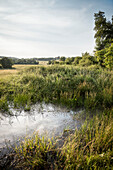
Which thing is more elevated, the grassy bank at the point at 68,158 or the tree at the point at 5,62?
the tree at the point at 5,62

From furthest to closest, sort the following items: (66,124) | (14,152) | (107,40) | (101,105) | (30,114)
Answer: (107,40) → (101,105) → (30,114) → (66,124) → (14,152)

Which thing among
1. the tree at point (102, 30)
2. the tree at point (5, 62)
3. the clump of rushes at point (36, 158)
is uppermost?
the tree at point (102, 30)

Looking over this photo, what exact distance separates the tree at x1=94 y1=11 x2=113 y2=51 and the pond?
30.6 meters

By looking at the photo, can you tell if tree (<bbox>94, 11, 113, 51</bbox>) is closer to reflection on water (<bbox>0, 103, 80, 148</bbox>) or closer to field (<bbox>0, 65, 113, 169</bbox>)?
field (<bbox>0, 65, 113, 169</bbox>)

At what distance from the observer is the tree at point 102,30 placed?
29580mm

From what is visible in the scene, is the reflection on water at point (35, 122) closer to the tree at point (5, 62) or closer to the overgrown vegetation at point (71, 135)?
the overgrown vegetation at point (71, 135)

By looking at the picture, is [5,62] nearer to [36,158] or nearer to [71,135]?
[71,135]

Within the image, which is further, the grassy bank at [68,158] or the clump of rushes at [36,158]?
the clump of rushes at [36,158]

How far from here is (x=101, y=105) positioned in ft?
18.0

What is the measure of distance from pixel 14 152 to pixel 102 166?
2013 mm

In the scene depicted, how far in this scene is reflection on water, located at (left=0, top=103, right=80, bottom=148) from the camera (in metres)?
3.37

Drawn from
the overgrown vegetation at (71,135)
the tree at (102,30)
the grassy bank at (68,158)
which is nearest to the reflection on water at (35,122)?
the overgrown vegetation at (71,135)

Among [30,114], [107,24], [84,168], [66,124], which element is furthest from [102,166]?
[107,24]

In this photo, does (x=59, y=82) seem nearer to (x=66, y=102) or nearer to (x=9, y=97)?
(x=66, y=102)
